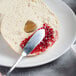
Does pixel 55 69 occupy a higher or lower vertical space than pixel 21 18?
lower

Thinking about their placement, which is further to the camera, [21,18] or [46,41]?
[21,18]

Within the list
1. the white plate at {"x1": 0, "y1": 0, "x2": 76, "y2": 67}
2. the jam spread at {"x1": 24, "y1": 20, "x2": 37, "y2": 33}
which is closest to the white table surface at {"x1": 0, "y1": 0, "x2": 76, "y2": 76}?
the white plate at {"x1": 0, "y1": 0, "x2": 76, "y2": 67}

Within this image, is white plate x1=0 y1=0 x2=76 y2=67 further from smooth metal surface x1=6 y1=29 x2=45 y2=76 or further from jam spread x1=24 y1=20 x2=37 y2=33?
jam spread x1=24 y1=20 x2=37 y2=33

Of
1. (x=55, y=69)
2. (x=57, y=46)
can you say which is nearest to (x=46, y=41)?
(x=57, y=46)

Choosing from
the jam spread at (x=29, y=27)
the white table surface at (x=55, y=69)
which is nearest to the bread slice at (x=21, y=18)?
the jam spread at (x=29, y=27)

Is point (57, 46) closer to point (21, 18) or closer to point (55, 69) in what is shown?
point (55, 69)

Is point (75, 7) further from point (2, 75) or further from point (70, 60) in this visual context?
point (2, 75)
